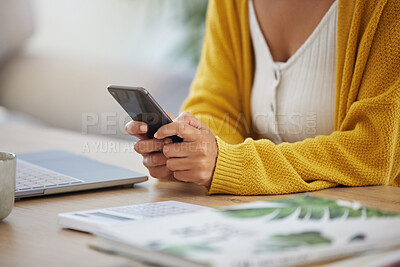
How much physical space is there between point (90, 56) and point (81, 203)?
73.5 inches

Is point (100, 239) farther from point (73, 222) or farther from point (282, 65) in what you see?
point (282, 65)

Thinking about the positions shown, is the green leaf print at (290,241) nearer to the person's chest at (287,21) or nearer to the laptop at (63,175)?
the laptop at (63,175)

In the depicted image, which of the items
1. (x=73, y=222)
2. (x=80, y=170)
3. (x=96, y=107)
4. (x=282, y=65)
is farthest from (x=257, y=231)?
(x=96, y=107)

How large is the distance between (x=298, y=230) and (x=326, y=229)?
3cm

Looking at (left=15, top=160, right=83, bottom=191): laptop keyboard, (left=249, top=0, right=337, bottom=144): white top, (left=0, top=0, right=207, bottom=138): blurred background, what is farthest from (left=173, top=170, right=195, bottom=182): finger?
(left=0, top=0, right=207, bottom=138): blurred background

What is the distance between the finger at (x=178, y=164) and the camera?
0.90 meters

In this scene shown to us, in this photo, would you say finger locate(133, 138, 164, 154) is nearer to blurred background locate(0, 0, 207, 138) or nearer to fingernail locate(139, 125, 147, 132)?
fingernail locate(139, 125, 147, 132)

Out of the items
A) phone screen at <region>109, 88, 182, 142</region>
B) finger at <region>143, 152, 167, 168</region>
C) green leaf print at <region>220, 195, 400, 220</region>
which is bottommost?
finger at <region>143, 152, 167, 168</region>

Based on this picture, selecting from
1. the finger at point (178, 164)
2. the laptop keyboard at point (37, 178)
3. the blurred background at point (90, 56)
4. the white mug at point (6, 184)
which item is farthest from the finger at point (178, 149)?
the blurred background at point (90, 56)

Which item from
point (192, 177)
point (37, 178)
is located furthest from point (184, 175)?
point (37, 178)

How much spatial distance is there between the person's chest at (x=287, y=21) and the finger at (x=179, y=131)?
462 millimetres

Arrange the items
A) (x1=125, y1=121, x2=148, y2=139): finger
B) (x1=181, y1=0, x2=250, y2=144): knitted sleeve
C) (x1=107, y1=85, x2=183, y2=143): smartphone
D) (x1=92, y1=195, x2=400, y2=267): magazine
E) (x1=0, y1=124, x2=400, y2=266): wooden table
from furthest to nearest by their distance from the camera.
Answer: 1. (x1=181, y1=0, x2=250, y2=144): knitted sleeve
2. (x1=125, y1=121, x2=148, y2=139): finger
3. (x1=107, y1=85, x2=183, y2=143): smartphone
4. (x1=0, y1=124, x2=400, y2=266): wooden table
5. (x1=92, y1=195, x2=400, y2=267): magazine

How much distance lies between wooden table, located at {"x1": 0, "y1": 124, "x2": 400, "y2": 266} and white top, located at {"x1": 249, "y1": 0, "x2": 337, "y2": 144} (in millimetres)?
306

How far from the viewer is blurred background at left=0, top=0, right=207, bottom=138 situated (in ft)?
7.95
